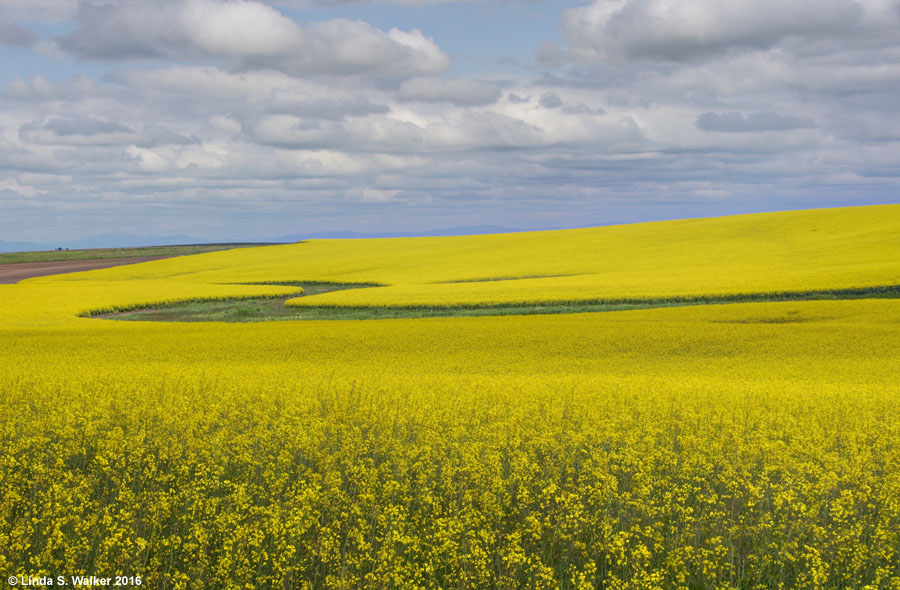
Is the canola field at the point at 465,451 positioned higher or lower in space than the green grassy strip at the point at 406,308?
lower

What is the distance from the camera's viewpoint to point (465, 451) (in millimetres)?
7965

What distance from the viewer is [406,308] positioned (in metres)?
35.9

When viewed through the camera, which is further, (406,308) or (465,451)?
(406,308)

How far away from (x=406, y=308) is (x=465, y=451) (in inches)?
1107

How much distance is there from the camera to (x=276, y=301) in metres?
41.8

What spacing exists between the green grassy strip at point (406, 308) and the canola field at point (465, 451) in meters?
5.24

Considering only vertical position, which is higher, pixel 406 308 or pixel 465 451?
pixel 406 308

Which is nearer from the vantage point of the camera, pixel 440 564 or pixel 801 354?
pixel 440 564

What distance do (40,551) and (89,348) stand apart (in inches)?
691

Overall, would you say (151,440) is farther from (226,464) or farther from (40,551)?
(40,551)

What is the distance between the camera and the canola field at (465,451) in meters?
5.85

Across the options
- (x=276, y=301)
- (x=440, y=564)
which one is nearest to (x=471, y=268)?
(x=276, y=301)

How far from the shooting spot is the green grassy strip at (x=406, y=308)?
33031mm

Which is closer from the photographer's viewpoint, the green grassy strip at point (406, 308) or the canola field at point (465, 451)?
the canola field at point (465, 451)
